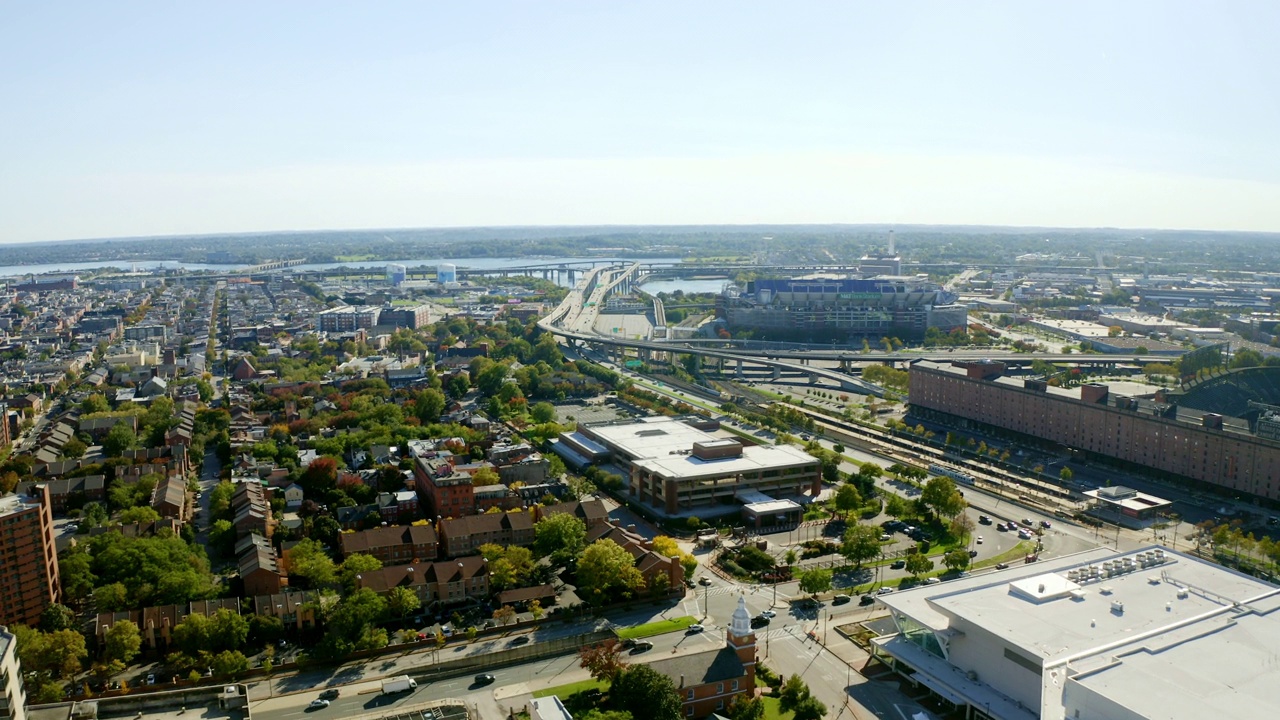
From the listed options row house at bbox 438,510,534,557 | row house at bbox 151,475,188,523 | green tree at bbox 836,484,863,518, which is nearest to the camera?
row house at bbox 438,510,534,557

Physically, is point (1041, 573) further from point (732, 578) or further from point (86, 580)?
point (86, 580)

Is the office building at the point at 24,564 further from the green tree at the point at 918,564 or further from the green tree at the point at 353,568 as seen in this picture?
the green tree at the point at 918,564

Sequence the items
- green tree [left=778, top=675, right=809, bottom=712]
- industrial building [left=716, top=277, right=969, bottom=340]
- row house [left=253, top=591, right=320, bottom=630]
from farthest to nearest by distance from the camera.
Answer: industrial building [left=716, top=277, right=969, bottom=340] < row house [left=253, top=591, right=320, bottom=630] < green tree [left=778, top=675, right=809, bottom=712]

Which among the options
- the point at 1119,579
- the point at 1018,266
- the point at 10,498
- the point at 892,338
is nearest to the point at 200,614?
the point at 10,498

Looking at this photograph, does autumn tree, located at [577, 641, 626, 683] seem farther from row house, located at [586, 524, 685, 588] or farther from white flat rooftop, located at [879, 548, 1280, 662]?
white flat rooftop, located at [879, 548, 1280, 662]

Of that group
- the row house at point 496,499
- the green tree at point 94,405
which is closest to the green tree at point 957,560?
the row house at point 496,499

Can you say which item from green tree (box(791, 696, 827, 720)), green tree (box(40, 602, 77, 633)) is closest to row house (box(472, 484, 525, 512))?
green tree (box(40, 602, 77, 633))
